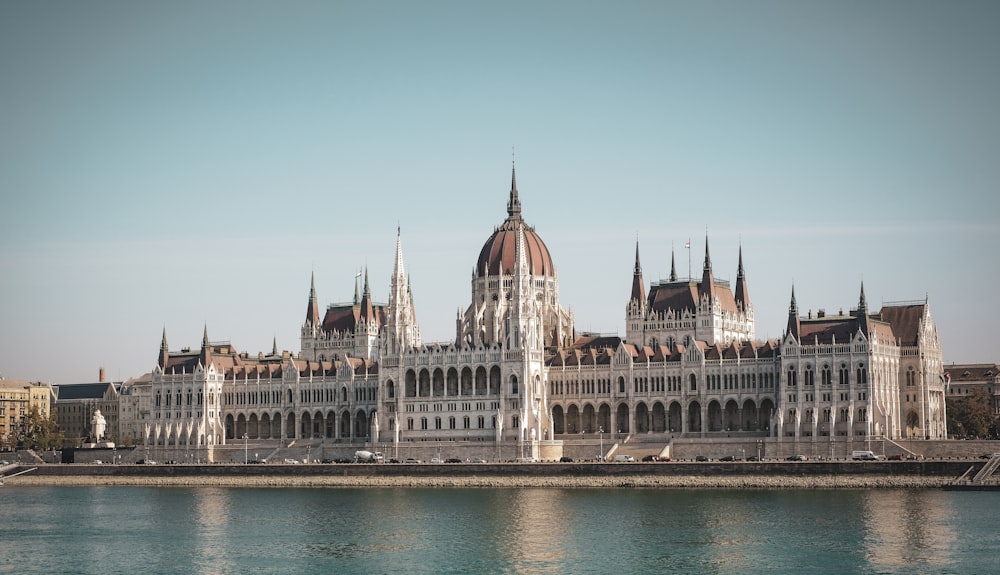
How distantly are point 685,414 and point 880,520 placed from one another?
57.1 metres

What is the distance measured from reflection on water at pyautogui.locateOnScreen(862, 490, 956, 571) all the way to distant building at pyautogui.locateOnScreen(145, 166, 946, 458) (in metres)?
30.7

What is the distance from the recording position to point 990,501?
109500 millimetres

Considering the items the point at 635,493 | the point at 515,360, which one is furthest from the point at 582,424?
the point at 635,493

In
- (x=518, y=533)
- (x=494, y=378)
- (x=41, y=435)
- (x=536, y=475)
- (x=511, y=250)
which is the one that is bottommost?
(x=518, y=533)

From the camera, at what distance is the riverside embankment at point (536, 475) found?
403ft

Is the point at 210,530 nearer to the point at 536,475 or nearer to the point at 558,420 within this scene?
the point at 536,475

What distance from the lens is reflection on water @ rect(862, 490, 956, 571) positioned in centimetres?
8388

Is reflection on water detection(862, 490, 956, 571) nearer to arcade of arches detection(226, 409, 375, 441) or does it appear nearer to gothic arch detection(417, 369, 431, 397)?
gothic arch detection(417, 369, 431, 397)

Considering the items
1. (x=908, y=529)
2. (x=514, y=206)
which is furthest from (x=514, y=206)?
(x=908, y=529)

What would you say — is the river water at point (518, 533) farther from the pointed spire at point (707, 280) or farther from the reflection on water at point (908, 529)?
the pointed spire at point (707, 280)

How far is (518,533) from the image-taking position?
9800cm

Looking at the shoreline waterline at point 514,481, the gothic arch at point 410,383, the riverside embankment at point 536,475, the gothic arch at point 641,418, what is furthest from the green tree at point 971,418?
the gothic arch at point 410,383

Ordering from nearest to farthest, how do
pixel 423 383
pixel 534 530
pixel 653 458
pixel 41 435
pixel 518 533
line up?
pixel 518 533
pixel 534 530
pixel 653 458
pixel 423 383
pixel 41 435

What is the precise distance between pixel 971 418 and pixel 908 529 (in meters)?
62.4
